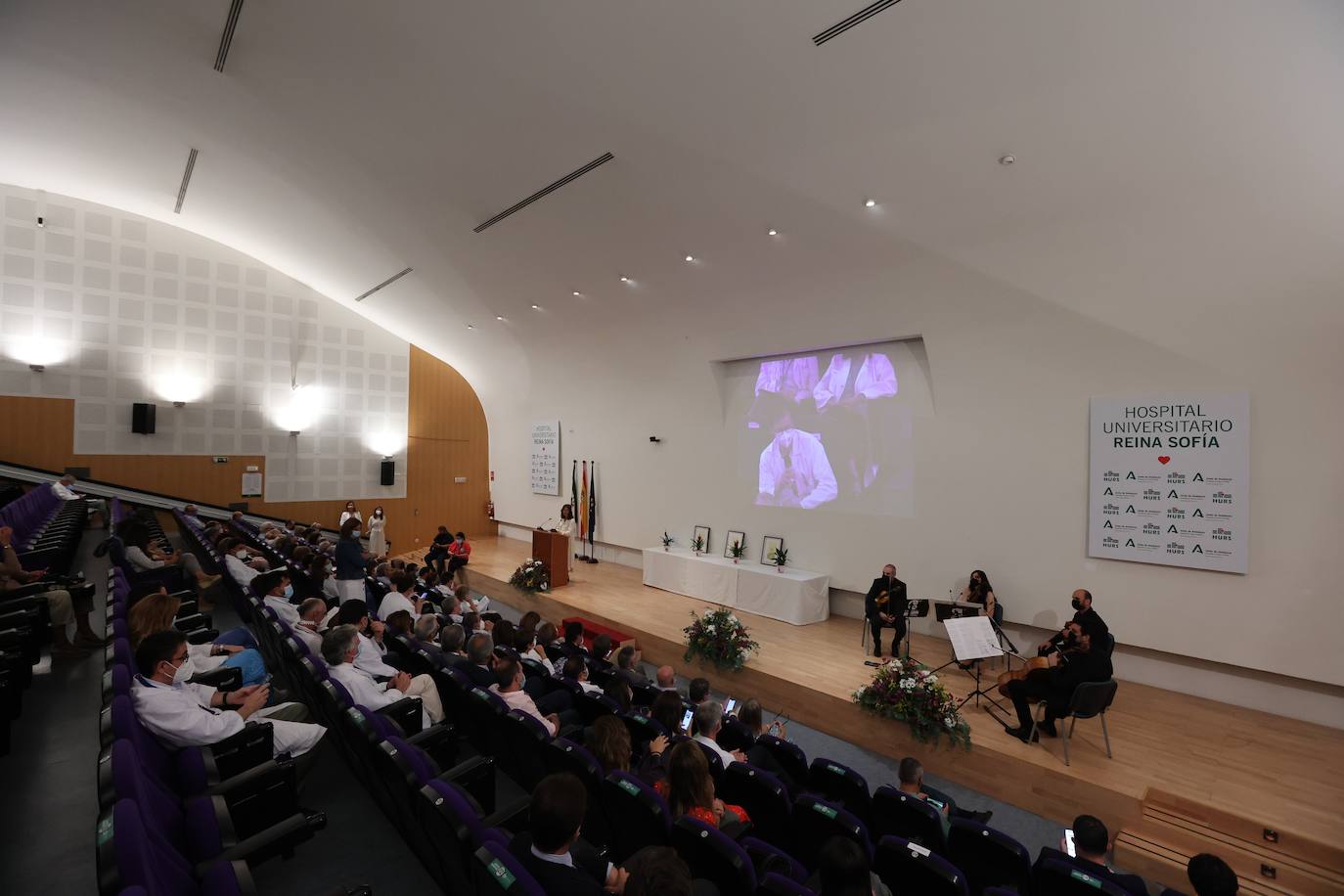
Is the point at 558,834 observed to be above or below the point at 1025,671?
above

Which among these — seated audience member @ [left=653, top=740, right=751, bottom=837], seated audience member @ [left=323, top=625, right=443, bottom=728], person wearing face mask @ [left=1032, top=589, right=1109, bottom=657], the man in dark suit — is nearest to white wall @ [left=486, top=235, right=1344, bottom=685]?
the man in dark suit

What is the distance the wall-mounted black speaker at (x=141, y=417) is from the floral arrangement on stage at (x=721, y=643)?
1125 centimetres

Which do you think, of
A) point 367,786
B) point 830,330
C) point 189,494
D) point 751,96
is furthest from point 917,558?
point 189,494

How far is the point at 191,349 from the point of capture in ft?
38.2

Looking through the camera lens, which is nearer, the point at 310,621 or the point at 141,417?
the point at 310,621

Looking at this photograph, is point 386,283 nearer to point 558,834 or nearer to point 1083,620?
point 558,834

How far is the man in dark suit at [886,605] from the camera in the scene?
21.2ft

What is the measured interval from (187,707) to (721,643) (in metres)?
4.62

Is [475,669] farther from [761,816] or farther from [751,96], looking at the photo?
[751,96]

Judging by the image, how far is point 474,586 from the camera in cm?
1067

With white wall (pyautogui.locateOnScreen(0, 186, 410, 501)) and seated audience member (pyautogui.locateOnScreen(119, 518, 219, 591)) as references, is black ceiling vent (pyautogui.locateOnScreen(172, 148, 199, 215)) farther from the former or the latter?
seated audience member (pyautogui.locateOnScreen(119, 518, 219, 591))

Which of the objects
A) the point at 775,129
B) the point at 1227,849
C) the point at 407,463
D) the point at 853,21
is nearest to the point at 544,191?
the point at 775,129

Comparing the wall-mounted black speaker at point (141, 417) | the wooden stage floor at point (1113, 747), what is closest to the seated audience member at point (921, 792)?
the wooden stage floor at point (1113, 747)

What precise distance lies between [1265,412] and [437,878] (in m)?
6.85
